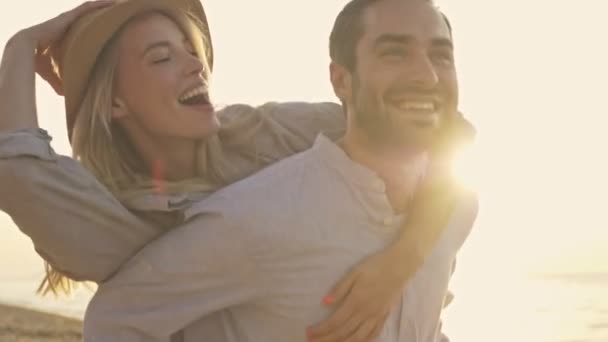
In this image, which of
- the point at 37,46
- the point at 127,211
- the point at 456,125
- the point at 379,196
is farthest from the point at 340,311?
the point at 37,46

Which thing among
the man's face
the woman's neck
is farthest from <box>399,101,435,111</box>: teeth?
the woman's neck

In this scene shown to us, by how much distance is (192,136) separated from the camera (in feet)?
11.1

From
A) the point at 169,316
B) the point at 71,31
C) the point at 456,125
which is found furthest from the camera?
the point at 456,125

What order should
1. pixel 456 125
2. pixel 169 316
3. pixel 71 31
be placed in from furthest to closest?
1. pixel 456 125
2. pixel 71 31
3. pixel 169 316

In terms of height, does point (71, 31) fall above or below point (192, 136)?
above

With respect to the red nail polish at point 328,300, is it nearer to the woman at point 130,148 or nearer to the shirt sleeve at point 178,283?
the woman at point 130,148

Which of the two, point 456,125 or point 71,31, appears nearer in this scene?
point 71,31

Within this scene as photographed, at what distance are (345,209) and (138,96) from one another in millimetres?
796

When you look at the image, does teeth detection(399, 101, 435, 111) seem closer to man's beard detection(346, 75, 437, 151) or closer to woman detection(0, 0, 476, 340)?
man's beard detection(346, 75, 437, 151)

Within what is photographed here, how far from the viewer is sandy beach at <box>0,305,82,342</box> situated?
1484cm

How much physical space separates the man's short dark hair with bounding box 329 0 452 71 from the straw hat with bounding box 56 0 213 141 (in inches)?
23.0

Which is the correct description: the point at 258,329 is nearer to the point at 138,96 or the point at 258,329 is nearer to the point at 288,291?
the point at 288,291

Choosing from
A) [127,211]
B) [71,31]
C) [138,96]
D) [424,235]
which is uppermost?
[71,31]

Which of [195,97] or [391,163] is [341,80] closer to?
[391,163]
